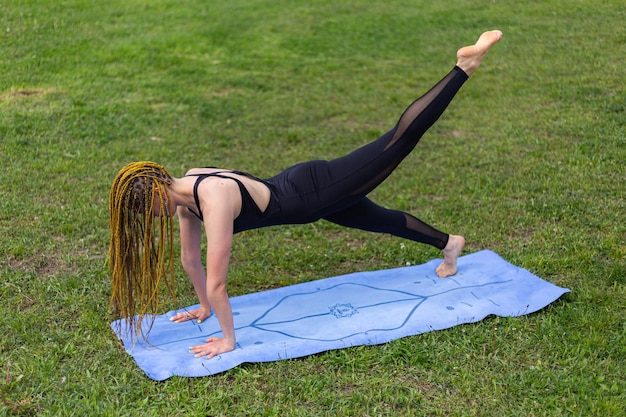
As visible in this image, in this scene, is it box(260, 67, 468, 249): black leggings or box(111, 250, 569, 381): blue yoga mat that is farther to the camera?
box(260, 67, 468, 249): black leggings

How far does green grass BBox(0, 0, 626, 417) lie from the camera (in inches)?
135

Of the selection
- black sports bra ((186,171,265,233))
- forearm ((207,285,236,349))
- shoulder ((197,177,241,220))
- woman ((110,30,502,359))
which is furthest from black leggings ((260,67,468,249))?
forearm ((207,285,236,349))

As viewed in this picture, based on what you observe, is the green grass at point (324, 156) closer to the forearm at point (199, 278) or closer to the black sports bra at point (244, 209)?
the forearm at point (199, 278)

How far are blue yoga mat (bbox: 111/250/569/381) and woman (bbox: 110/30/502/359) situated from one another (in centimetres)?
13

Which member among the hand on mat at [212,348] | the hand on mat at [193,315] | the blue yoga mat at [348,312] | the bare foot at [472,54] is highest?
the bare foot at [472,54]

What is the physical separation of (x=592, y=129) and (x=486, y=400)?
4.74 m

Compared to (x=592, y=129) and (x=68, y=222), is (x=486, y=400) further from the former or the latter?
(x=592, y=129)

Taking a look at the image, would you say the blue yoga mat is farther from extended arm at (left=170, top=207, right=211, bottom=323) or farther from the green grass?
extended arm at (left=170, top=207, right=211, bottom=323)

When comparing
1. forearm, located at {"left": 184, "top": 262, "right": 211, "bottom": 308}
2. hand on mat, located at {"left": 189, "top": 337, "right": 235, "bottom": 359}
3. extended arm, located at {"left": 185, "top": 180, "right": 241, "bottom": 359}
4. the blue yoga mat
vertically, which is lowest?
the blue yoga mat

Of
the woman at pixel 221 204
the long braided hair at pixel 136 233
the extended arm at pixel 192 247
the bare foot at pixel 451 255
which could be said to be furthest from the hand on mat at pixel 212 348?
the bare foot at pixel 451 255

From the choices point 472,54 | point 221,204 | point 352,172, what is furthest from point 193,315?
point 472,54

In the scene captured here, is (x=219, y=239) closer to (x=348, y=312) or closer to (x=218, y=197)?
(x=218, y=197)

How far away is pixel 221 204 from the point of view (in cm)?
351

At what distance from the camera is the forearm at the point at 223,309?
3492 mm
